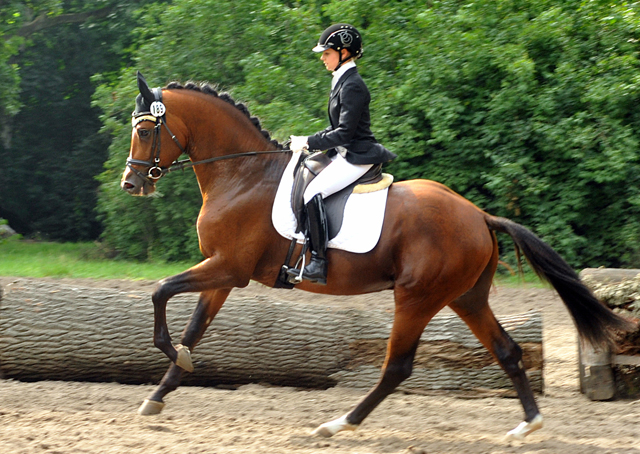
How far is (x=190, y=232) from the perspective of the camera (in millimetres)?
12781

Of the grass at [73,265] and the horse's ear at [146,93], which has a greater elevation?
the horse's ear at [146,93]

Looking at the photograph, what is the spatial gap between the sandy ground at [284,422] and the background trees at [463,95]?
5.20m

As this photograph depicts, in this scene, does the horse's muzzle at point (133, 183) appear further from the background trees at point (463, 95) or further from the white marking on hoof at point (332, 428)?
the background trees at point (463, 95)

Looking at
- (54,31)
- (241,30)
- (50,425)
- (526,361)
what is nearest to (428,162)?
(241,30)

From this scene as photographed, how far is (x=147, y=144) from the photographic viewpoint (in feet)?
17.4

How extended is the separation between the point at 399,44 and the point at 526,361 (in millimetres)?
7520

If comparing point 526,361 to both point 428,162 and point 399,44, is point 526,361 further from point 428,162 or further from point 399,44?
point 399,44

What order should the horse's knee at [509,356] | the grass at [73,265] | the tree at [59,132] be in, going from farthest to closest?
the tree at [59,132]
the grass at [73,265]
the horse's knee at [509,356]

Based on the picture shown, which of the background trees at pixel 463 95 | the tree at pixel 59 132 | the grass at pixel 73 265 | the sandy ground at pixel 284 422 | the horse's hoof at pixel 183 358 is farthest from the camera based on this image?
the tree at pixel 59 132

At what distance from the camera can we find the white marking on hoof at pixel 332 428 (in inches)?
195

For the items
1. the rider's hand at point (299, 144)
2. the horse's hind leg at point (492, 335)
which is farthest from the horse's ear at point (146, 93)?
the horse's hind leg at point (492, 335)

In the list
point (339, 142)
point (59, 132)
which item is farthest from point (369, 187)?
point (59, 132)

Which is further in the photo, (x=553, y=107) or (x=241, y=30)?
(x=241, y=30)

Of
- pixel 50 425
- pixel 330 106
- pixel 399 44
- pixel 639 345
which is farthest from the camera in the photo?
pixel 399 44
